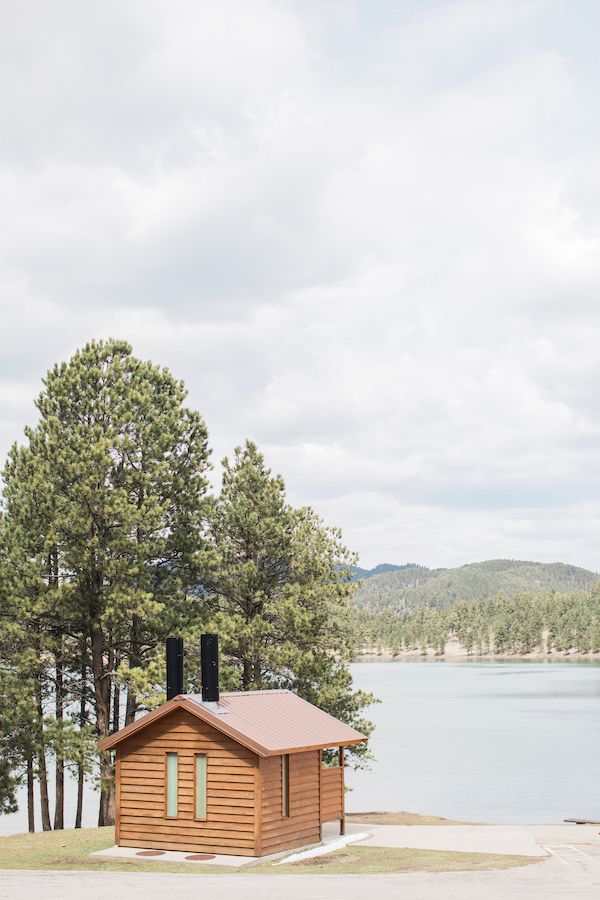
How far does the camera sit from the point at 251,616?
109 feet

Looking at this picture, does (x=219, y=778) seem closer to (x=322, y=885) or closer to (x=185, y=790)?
(x=185, y=790)

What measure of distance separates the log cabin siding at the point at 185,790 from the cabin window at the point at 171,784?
11 cm

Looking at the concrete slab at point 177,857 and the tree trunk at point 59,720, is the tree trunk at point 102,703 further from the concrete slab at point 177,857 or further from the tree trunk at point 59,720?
the concrete slab at point 177,857

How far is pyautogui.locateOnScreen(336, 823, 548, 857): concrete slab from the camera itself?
22.4 metres

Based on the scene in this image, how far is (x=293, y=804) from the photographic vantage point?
75.0ft

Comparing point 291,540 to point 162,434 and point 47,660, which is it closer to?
point 162,434

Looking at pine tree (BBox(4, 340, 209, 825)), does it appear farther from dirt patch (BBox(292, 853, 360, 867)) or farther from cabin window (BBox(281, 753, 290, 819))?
dirt patch (BBox(292, 853, 360, 867))

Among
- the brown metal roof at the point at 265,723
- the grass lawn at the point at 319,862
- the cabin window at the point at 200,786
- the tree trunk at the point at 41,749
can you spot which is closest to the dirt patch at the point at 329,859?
the grass lawn at the point at 319,862

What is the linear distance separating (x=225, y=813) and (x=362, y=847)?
11.1ft

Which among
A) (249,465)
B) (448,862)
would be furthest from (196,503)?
(448,862)

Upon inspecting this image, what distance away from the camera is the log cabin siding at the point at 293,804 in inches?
858

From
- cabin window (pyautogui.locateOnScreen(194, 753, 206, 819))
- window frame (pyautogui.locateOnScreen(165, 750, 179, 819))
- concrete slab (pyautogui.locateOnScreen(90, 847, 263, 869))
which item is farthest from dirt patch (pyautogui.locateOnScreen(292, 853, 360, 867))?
window frame (pyautogui.locateOnScreen(165, 750, 179, 819))

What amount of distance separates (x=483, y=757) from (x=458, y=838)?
119 feet

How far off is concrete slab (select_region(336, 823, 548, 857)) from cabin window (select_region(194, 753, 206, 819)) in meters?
3.92
